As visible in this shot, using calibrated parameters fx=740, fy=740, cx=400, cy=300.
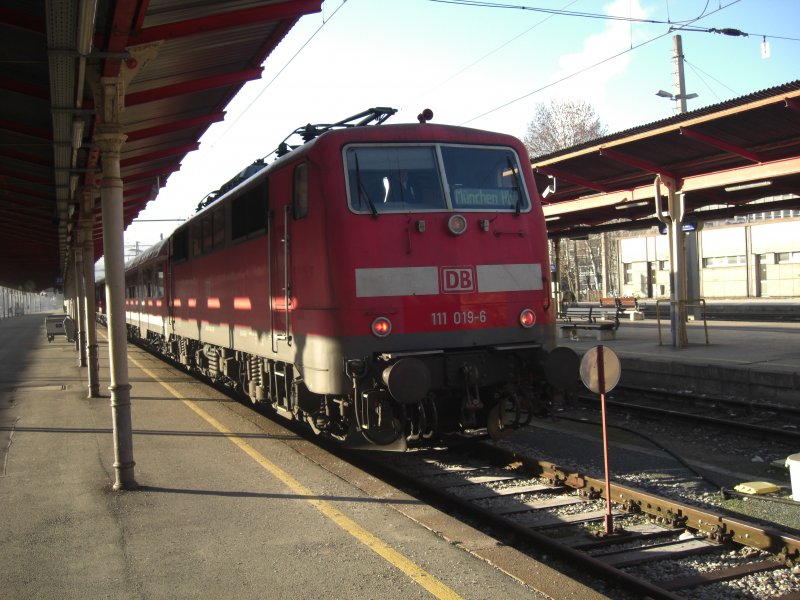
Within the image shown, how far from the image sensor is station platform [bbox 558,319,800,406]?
12184 mm

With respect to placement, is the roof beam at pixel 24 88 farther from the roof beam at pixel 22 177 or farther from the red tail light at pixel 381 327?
the roof beam at pixel 22 177

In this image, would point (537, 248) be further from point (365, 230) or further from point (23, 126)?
point (23, 126)

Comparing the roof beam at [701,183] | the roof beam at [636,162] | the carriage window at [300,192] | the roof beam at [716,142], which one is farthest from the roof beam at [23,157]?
the roof beam at [716,142]

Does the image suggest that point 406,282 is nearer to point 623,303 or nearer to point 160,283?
point 160,283

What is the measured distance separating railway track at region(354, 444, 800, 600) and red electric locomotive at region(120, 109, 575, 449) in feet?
1.89

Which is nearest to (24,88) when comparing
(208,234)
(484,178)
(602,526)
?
(208,234)

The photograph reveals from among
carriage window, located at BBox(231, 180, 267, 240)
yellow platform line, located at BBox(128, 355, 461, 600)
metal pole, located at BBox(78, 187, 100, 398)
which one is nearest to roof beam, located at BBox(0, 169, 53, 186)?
metal pole, located at BBox(78, 187, 100, 398)

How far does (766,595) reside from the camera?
4.80 metres

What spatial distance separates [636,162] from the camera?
1554cm

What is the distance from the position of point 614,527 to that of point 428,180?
3.67 m

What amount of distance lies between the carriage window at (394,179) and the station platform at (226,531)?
268 centimetres

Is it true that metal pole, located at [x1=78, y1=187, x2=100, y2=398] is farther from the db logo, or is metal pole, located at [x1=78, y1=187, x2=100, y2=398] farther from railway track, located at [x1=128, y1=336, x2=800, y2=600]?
the db logo

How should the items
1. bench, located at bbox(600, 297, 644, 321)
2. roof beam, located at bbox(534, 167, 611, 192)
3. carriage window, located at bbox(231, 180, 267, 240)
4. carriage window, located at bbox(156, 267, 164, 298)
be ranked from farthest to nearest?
bench, located at bbox(600, 297, 644, 321) → roof beam, located at bbox(534, 167, 611, 192) → carriage window, located at bbox(156, 267, 164, 298) → carriage window, located at bbox(231, 180, 267, 240)

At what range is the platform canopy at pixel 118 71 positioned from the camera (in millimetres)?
6273
